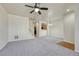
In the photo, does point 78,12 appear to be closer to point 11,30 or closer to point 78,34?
point 78,34

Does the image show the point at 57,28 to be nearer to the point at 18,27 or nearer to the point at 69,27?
the point at 69,27

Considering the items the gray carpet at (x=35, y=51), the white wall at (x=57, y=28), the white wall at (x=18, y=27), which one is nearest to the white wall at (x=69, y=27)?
the gray carpet at (x=35, y=51)

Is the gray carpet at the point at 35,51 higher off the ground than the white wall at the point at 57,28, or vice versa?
the white wall at the point at 57,28

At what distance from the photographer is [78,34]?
142 inches

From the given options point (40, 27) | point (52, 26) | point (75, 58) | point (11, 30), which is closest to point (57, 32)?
point (52, 26)

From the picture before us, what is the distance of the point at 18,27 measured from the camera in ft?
24.5

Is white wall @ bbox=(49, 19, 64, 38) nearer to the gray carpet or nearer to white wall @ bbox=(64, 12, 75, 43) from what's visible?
white wall @ bbox=(64, 12, 75, 43)

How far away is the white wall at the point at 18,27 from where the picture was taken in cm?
684

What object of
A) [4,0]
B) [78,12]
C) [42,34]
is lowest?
[42,34]

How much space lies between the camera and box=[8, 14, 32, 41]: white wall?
684 centimetres

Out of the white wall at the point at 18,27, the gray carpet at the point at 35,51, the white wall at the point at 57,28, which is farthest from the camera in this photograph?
the white wall at the point at 57,28

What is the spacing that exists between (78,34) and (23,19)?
18.3ft

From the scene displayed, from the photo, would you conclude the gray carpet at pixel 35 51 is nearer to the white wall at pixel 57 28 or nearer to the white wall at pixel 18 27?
the white wall at pixel 18 27

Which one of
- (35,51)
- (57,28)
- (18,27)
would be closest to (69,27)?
(35,51)
